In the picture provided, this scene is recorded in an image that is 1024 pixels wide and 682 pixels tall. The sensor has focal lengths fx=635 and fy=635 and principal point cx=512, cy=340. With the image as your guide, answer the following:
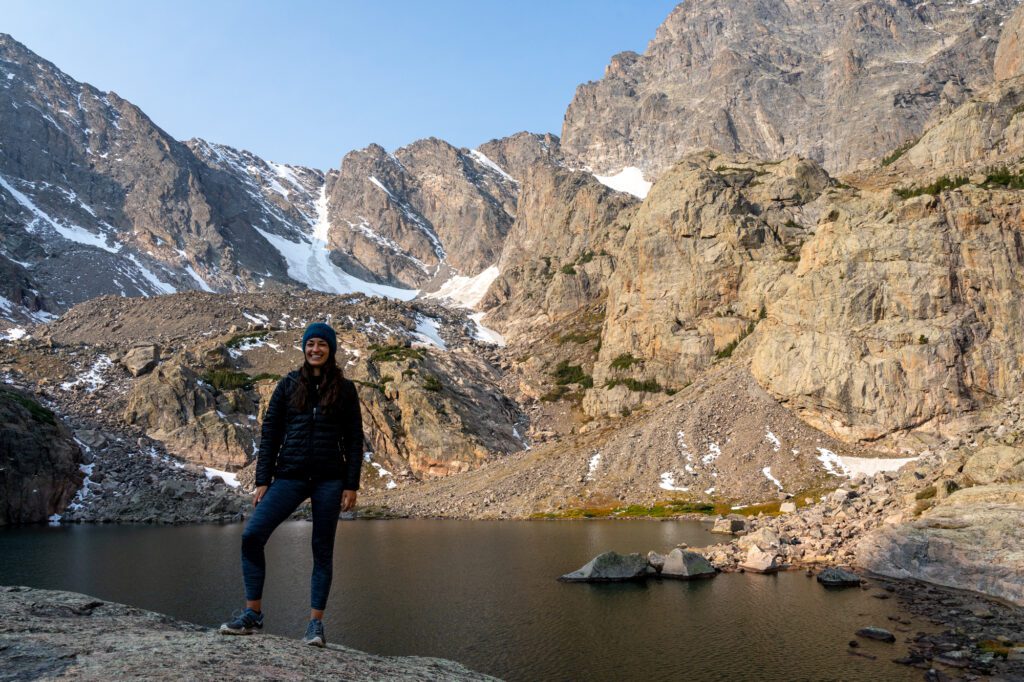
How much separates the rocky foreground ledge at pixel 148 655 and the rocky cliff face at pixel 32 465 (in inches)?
3698

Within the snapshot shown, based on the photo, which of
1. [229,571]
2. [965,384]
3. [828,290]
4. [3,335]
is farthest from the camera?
[3,335]

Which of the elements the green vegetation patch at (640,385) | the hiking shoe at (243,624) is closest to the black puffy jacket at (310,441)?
the hiking shoe at (243,624)

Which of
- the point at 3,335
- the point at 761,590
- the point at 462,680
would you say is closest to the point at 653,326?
the point at 761,590

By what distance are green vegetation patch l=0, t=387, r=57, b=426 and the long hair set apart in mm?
107589

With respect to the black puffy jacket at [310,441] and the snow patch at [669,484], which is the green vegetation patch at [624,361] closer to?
the snow patch at [669,484]

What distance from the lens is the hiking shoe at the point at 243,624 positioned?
10164 millimetres

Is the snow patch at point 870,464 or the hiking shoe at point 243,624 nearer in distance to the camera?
the hiking shoe at point 243,624

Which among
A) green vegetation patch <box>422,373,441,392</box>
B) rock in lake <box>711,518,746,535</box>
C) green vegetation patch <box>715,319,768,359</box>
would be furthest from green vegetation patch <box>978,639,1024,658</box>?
green vegetation patch <box>422,373,441,392</box>

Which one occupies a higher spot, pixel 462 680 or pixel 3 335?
pixel 3 335

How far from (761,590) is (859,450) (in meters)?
66.0

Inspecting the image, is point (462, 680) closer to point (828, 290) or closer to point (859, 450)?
point (859, 450)

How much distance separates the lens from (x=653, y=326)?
14088cm

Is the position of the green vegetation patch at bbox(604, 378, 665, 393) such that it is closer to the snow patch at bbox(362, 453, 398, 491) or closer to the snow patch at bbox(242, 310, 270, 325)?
the snow patch at bbox(362, 453, 398, 491)

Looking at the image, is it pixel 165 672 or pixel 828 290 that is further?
pixel 828 290
